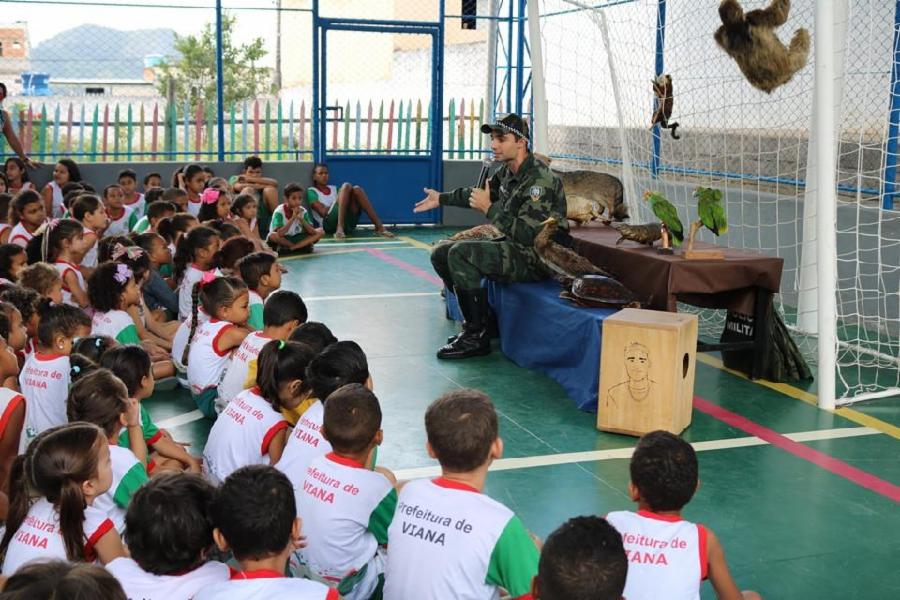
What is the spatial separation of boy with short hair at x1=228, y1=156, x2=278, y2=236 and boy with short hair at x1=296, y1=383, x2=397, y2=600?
333 inches

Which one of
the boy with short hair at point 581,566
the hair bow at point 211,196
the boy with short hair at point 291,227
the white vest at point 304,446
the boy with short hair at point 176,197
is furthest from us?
the boy with short hair at point 291,227

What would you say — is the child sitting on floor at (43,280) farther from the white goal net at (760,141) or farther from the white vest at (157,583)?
the white goal net at (760,141)

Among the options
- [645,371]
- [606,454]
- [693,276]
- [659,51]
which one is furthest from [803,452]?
[659,51]

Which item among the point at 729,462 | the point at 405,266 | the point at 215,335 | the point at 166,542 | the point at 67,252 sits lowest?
the point at 729,462

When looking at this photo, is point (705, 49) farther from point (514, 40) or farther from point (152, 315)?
point (152, 315)

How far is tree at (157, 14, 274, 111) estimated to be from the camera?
47.1 ft

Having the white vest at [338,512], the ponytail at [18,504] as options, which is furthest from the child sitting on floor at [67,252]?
the white vest at [338,512]

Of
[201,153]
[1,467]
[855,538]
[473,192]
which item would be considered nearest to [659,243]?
[473,192]

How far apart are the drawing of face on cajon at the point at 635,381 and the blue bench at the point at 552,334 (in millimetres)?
349

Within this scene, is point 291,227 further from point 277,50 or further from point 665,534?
point 665,534

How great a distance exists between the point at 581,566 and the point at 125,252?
414cm

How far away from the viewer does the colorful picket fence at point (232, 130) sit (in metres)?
11.7

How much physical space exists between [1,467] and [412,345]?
3.41m

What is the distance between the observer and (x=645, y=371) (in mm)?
4949
